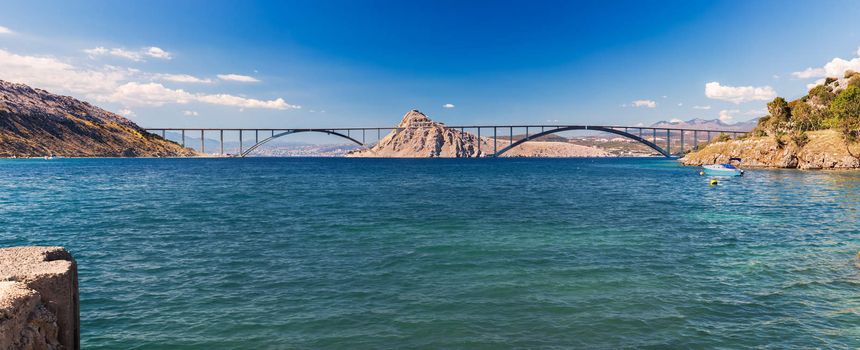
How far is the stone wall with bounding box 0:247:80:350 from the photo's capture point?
5406 mm

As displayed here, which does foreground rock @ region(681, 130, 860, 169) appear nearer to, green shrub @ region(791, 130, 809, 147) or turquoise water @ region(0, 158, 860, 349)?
green shrub @ region(791, 130, 809, 147)

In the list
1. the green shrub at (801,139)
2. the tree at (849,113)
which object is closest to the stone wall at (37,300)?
the tree at (849,113)

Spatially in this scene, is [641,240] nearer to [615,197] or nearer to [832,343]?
[832,343]

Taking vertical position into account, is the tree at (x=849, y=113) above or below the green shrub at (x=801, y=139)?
above

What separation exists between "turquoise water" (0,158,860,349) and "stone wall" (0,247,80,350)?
419 centimetres

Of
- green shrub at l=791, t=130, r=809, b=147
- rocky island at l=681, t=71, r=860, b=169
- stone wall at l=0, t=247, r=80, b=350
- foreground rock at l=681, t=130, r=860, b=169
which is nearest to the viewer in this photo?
stone wall at l=0, t=247, r=80, b=350

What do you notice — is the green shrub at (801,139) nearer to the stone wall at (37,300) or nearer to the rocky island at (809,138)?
the rocky island at (809,138)

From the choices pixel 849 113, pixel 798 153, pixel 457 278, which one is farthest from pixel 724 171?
pixel 457 278

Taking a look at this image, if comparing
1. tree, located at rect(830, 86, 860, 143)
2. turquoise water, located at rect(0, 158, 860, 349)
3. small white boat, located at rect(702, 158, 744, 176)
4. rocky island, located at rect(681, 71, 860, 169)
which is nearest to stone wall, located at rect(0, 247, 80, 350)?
turquoise water, located at rect(0, 158, 860, 349)

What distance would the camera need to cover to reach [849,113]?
92.4m

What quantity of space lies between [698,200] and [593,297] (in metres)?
35.8

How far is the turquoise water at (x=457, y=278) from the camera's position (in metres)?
11.2

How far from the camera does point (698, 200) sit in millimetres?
43125

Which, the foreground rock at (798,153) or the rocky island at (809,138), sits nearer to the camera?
the foreground rock at (798,153)
